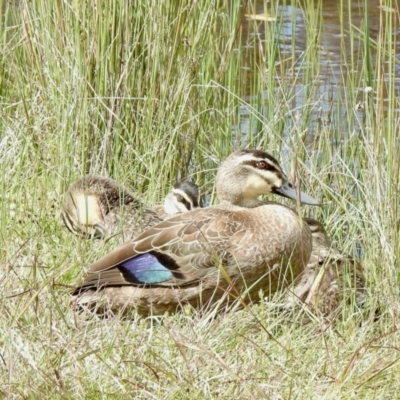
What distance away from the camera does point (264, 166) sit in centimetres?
539

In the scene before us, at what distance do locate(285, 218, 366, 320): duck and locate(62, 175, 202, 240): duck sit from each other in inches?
26.2

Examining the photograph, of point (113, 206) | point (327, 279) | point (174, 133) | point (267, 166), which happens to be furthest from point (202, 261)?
point (174, 133)

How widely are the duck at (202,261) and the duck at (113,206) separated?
537 mm

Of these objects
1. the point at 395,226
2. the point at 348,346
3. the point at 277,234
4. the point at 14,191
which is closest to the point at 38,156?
the point at 14,191

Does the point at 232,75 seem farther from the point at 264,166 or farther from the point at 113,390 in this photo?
the point at 113,390

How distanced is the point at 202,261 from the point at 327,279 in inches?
31.2

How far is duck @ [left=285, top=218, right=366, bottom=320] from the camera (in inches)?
199

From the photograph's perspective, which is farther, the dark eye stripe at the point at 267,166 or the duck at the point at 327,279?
the dark eye stripe at the point at 267,166

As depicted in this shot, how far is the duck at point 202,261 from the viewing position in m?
4.99

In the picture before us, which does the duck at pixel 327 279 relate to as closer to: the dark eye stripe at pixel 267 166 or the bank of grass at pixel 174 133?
the bank of grass at pixel 174 133

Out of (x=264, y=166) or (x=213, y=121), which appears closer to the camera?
(x=264, y=166)

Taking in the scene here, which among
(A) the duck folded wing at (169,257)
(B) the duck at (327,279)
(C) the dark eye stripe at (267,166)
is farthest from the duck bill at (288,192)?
(A) the duck folded wing at (169,257)

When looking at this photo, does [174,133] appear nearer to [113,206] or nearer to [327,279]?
[113,206]

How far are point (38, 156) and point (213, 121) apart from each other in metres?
1.03
